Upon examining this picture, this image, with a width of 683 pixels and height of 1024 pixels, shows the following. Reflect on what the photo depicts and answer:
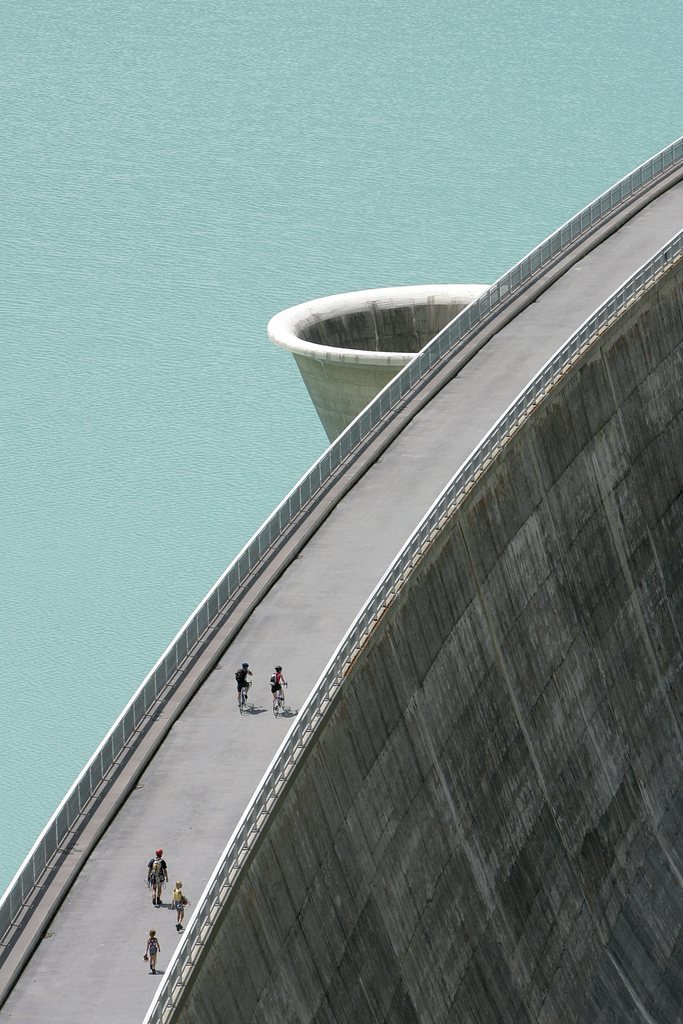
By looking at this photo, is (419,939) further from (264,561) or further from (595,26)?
(595,26)

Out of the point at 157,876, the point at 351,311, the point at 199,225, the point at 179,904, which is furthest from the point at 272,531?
the point at 199,225

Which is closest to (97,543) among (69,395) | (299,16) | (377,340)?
(69,395)

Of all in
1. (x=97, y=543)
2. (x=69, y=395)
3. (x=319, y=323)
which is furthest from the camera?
(x=69, y=395)

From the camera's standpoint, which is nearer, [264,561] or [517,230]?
[264,561]

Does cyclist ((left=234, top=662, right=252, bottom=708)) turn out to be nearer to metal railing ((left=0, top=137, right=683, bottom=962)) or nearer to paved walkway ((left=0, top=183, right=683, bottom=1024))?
paved walkway ((left=0, top=183, right=683, bottom=1024))

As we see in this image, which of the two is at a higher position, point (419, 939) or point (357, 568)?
point (357, 568)

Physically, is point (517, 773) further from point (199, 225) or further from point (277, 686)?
point (199, 225)

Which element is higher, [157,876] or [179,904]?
[157,876]

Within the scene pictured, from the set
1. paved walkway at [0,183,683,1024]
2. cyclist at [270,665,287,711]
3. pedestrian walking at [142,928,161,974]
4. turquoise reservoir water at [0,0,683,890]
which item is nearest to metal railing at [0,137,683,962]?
paved walkway at [0,183,683,1024]
